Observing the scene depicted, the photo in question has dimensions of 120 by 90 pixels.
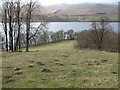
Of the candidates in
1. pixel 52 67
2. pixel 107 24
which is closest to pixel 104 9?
pixel 107 24

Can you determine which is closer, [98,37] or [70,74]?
[70,74]

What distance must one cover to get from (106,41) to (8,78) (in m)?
62.4

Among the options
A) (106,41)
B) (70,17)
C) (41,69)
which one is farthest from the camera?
(70,17)

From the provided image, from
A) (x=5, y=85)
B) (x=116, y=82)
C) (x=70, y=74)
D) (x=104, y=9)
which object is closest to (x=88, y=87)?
(x=116, y=82)

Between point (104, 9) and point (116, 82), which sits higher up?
point (104, 9)

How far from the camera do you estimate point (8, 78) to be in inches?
623

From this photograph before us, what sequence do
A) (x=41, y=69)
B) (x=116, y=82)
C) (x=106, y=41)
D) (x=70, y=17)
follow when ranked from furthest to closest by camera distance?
(x=70, y=17), (x=106, y=41), (x=41, y=69), (x=116, y=82)

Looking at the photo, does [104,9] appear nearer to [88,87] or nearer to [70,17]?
[70,17]

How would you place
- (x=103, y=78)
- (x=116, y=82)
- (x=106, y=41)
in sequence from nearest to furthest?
(x=116, y=82), (x=103, y=78), (x=106, y=41)

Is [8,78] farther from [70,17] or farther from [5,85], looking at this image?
[70,17]

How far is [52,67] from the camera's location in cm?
1936

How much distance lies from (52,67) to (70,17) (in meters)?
116

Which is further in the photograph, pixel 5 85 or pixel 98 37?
pixel 98 37

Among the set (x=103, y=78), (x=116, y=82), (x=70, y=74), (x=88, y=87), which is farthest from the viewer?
(x=70, y=74)
